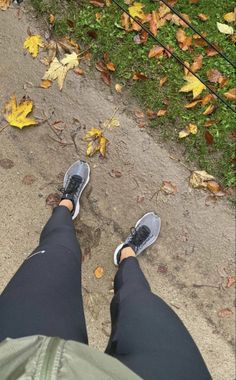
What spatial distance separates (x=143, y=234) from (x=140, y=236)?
0.07ft

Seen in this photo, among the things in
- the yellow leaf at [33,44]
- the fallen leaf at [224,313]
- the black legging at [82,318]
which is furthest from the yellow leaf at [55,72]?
the fallen leaf at [224,313]

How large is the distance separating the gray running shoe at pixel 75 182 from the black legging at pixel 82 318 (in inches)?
26.3

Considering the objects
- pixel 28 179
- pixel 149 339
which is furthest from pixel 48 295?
pixel 28 179

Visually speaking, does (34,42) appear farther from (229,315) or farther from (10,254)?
(229,315)

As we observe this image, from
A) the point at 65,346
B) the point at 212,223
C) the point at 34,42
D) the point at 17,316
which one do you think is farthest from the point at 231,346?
the point at 34,42

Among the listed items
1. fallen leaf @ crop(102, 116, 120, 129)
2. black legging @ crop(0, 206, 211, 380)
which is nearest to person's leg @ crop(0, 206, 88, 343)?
black legging @ crop(0, 206, 211, 380)

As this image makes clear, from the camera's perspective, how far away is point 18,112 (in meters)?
3.06

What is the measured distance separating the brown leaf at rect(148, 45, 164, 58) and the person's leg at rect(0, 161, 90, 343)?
1.38m

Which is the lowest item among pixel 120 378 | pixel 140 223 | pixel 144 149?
pixel 140 223

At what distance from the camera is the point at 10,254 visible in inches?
115

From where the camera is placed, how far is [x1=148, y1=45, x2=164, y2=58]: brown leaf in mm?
3078

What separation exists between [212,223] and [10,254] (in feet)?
4.29

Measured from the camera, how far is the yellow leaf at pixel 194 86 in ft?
9.91

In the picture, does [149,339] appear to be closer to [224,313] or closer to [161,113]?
[224,313]
